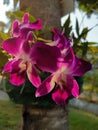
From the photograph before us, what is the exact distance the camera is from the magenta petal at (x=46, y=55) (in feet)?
1.57

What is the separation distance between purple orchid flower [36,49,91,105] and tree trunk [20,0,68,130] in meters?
0.33

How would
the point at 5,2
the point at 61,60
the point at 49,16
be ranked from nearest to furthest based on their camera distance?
the point at 61,60 → the point at 49,16 → the point at 5,2

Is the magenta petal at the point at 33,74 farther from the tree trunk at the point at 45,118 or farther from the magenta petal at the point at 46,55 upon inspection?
A: the tree trunk at the point at 45,118

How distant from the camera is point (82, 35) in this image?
0.77 metres

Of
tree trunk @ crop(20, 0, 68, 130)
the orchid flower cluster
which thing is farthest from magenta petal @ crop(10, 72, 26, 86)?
tree trunk @ crop(20, 0, 68, 130)

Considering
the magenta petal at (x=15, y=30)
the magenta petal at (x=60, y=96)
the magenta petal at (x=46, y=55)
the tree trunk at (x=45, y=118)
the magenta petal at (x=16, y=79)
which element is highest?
the magenta petal at (x=15, y=30)

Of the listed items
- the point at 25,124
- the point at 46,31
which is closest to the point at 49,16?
the point at 46,31

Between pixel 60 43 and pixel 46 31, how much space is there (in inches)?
9.2

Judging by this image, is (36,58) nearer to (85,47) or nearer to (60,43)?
(60,43)

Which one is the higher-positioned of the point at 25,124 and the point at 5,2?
the point at 5,2

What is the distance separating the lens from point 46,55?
1.57 ft

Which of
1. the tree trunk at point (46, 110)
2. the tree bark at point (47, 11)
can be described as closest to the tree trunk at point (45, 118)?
the tree trunk at point (46, 110)

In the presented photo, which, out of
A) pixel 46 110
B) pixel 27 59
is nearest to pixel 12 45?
pixel 27 59

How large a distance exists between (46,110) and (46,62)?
382 mm
